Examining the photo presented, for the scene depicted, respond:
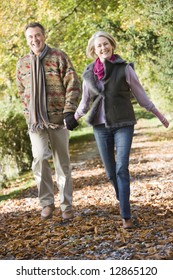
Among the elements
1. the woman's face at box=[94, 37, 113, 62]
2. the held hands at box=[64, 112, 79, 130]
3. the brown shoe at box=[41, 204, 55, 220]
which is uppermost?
the woman's face at box=[94, 37, 113, 62]

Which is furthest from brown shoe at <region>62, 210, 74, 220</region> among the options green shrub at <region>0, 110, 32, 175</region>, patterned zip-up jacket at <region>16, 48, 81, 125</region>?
green shrub at <region>0, 110, 32, 175</region>

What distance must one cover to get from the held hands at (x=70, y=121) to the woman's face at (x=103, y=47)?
0.64 m

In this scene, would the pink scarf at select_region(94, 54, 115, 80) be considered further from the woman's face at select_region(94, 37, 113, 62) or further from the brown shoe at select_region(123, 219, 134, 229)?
the brown shoe at select_region(123, 219, 134, 229)

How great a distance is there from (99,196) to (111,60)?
3.28 meters

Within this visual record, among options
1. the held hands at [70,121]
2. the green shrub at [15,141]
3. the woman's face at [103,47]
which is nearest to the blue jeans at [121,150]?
the held hands at [70,121]

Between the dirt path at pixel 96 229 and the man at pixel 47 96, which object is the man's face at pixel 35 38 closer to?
the man at pixel 47 96

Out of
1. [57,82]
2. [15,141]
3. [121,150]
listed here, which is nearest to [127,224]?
[121,150]

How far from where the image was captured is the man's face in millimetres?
5039

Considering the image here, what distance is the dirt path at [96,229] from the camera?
433 centimetres

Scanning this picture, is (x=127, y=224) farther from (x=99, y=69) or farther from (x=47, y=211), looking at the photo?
(x=99, y=69)

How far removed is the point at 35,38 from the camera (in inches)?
200

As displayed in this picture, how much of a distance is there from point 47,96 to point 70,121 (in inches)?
16.0

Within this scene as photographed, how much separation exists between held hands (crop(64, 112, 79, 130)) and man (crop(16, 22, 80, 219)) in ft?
0.06
